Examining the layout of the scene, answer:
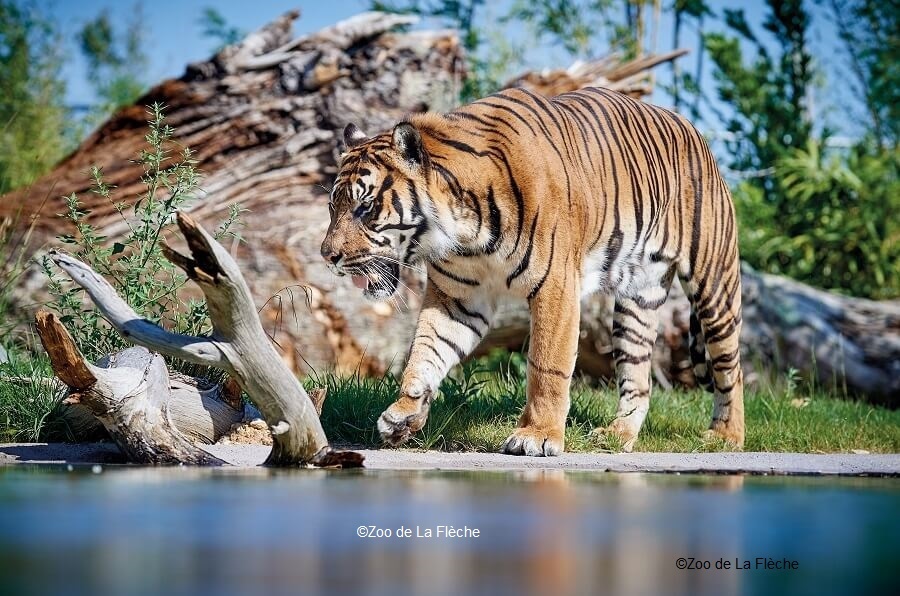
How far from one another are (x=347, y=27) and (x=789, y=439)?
5.16m

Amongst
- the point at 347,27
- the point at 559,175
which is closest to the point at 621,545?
the point at 559,175

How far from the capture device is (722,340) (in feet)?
20.4

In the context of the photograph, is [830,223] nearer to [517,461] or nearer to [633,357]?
[633,357]


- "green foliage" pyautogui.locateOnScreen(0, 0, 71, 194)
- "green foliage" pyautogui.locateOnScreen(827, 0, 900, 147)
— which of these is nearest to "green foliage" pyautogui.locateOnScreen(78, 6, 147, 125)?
"green foliage" pyautogui.locateOnScreen(0, 0, 71, 194)

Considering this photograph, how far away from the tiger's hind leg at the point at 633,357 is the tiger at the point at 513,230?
0.02m

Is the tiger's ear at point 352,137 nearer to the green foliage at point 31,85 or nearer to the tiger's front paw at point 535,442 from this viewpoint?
the tiger's front paw at point 535,442

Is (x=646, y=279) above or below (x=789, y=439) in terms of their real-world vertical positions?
above

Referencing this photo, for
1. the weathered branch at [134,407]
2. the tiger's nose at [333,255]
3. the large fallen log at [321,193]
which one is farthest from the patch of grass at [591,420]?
the large fallen log at [321,193]

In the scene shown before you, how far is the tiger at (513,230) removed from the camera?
5.04 m

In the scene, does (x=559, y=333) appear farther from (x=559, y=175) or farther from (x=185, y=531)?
(x=185, y=531)

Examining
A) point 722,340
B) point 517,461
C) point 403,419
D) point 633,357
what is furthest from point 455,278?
point 722,340

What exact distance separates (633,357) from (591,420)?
47cm

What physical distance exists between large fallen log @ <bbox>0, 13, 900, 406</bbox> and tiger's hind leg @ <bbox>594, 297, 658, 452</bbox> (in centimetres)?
203

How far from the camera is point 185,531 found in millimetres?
2963
